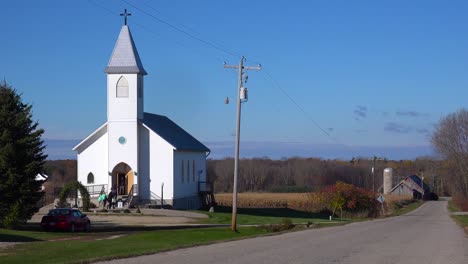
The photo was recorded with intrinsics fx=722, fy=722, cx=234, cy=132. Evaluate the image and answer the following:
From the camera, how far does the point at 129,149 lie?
189 feet

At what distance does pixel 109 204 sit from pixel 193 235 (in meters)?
23.4

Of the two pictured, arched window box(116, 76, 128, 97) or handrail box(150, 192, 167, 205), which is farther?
handrail box(150, 192, 167, 205)

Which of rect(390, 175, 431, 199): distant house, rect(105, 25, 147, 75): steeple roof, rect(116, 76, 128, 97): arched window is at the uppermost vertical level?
rect(105, 25, 147, 75): steeple roof

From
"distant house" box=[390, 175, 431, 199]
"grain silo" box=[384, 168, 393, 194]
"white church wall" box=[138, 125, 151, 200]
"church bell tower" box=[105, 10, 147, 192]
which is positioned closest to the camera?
"church bell tower" box=[105, 10, 147, 192]

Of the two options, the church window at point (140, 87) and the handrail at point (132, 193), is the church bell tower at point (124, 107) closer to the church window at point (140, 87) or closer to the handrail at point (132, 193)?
the church window at point (140, 87)

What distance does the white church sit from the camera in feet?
188

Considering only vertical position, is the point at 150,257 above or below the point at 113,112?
below

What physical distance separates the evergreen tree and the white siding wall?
23137 mm

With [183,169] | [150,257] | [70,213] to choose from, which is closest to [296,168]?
[183,169]

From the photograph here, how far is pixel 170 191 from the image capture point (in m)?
57.8

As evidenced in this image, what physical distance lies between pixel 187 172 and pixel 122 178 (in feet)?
20.9

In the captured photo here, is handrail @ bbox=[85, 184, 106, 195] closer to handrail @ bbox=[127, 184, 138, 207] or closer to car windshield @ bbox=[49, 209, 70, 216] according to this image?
handrail @ bbox=[127, 184, 138, 207]

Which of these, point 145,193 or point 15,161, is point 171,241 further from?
point 145,193

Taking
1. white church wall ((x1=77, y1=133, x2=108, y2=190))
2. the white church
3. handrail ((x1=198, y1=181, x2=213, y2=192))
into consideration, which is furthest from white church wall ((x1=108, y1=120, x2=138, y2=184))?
handrail ((x1=198, y1=181, x2=213, y2=192))
